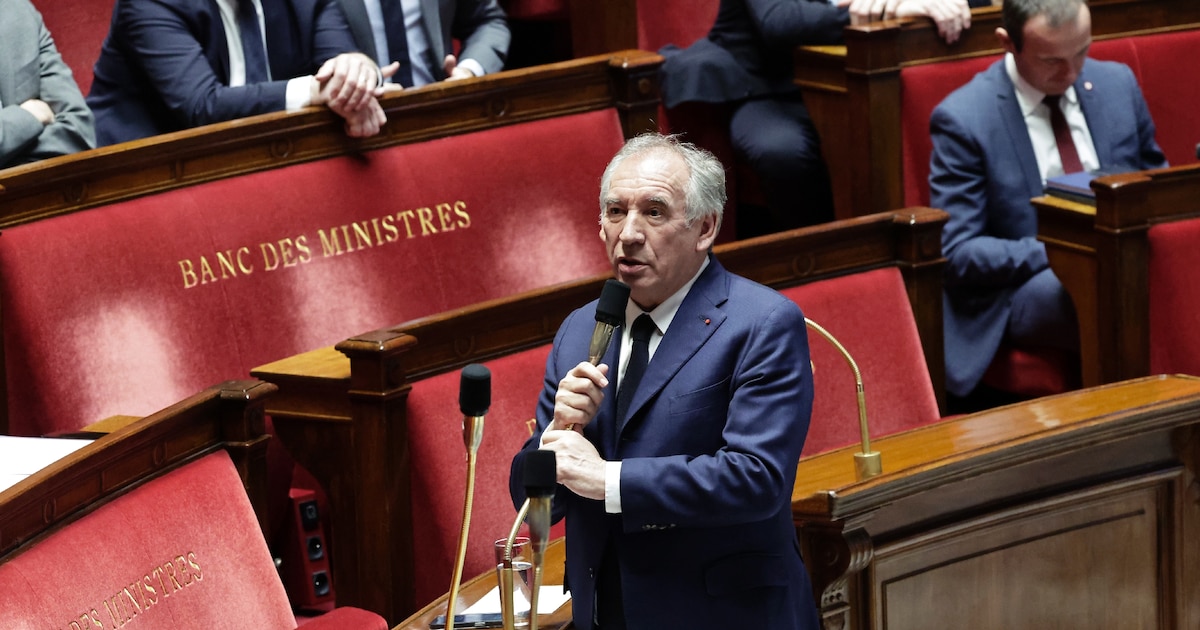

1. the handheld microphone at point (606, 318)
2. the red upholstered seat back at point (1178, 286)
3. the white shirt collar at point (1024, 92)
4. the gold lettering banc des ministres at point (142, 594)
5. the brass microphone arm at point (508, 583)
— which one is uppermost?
the handheld microphone at point (606, 318)

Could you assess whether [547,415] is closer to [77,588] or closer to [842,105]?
[77,588]

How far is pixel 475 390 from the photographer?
27.0 inches

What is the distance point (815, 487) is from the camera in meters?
1.09

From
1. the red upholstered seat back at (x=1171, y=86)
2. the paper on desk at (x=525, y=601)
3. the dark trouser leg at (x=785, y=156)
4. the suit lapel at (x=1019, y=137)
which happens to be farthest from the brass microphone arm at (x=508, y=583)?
the red upholstered seat back at (x=1171, y=86)

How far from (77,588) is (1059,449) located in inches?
26.1

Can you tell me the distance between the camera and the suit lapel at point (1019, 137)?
1.72 meters

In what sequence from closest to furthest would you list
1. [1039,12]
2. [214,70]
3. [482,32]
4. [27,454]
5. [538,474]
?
[538,474], [27,454], [214,70], [1039,12], [482,32]

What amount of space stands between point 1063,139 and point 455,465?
2.80ft

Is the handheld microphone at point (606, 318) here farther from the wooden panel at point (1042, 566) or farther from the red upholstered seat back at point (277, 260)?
the red upholstered seat back at point (277, 260)

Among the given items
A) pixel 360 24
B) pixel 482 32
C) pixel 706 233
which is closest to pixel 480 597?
pixel 706 233

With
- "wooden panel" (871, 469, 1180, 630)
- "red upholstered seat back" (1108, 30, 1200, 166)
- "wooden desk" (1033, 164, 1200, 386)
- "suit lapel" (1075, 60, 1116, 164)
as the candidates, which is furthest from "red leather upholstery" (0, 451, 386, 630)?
"red upholstered seat back" (1108, 30, 1200, 166)

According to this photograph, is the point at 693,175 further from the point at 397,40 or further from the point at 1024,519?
the point at 397,40

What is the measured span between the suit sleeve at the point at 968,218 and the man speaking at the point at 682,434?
81 cm

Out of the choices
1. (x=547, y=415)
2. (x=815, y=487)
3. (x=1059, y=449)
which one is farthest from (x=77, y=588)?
(x=1059, y=449)
